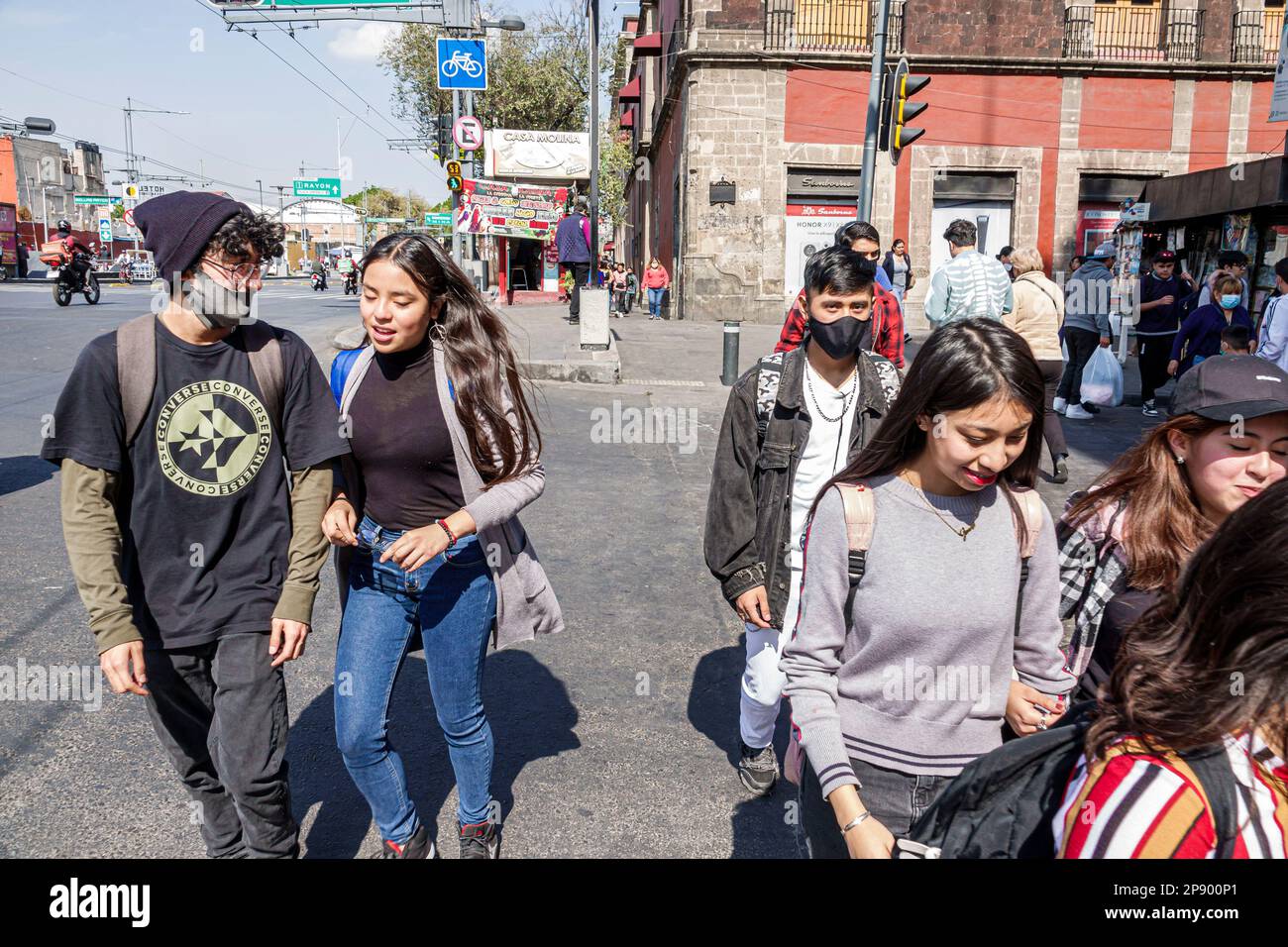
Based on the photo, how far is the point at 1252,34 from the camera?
2383cm

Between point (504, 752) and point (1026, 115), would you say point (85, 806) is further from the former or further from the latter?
point (1026, 115)

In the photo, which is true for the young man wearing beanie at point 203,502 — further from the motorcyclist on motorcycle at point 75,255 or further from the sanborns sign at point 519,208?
the sanborns sign at point 519,208

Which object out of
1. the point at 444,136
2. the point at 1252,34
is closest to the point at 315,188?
the point at 444,136

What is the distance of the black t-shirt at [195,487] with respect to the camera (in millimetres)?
2467

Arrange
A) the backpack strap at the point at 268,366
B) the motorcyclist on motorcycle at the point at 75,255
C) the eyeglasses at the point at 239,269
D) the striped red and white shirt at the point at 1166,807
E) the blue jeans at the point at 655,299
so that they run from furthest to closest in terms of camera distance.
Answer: the blue jeans at the point at 655,299 → the motorcyclist on motorcycle at the point at 75,255 → the backpack strap at the point at 268,366 → the eyeglasses at the point at 239,269 → the striped red and white shirt at the point at 1166,807

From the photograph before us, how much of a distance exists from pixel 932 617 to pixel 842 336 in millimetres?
1269

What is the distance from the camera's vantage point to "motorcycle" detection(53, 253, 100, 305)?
20.4m

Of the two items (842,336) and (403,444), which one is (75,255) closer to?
(403,444)

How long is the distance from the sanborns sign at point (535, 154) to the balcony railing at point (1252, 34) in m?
20.9

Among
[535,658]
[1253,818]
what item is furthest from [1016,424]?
[535,658]

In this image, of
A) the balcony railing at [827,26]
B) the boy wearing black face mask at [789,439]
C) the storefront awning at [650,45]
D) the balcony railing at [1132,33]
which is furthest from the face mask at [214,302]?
the storefront awning at [650,45]
